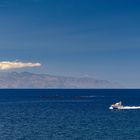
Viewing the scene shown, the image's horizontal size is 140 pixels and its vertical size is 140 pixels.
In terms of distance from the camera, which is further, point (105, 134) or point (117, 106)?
point (117, 106)

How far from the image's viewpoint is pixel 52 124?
111 meters

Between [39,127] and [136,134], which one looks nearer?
[136,134]

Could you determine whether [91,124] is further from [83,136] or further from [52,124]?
[83,136]

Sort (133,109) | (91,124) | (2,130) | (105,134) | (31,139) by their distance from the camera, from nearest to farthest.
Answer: (31,139)
(105,134)
(2,130)
(91,124)
(133,109)

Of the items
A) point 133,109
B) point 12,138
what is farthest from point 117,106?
point 12,138

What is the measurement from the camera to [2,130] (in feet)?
322

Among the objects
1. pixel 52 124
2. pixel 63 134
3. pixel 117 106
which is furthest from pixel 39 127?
pixel 117 106

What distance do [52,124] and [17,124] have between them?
836 cm

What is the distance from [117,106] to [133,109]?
5.95m

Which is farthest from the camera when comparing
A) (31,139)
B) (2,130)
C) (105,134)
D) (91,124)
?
(91,124)

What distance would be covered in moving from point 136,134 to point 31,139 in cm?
2065

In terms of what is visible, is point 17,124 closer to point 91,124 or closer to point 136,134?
point 91,124

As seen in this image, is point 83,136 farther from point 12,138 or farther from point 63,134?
point 12,138

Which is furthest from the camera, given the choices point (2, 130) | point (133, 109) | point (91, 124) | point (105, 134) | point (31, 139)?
point (133, 109)
